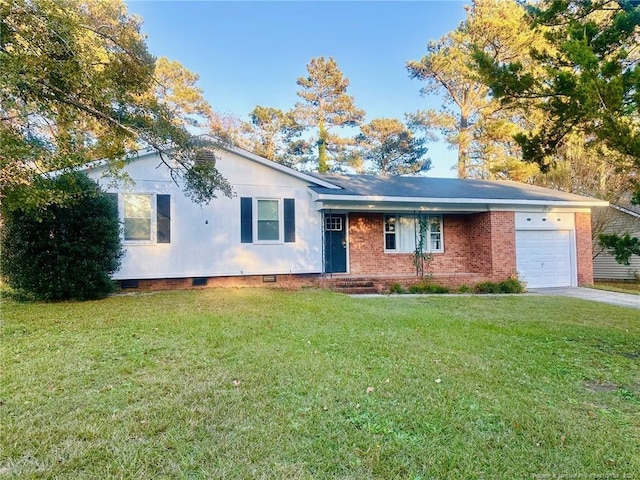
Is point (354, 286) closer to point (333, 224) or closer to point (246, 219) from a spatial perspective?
point (333, 224)

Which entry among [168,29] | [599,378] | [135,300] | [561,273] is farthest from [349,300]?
[168,29]

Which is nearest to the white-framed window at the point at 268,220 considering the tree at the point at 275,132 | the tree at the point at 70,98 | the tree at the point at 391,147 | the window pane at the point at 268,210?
the window pane at the point at 268,210

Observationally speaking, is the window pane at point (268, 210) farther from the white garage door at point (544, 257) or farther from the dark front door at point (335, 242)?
the white garage door at point (544, 257)

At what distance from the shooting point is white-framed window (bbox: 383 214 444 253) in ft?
44.8

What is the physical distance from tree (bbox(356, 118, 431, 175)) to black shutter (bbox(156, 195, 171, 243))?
18.6 meters

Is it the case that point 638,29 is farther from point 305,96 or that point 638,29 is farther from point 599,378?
point 305,96

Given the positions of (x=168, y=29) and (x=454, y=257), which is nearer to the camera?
(x=168, y=29)

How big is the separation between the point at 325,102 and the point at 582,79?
2423cm

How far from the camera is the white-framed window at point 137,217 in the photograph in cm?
1041

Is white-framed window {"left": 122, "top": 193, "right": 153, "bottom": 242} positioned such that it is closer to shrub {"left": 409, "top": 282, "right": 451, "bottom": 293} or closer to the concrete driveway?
shrub {"left": 409, "top": 282, "right": 451, "bottom": 293}

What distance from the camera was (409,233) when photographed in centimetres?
1385

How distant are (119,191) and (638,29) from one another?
1108 centimetres

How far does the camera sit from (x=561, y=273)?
44.8 ft

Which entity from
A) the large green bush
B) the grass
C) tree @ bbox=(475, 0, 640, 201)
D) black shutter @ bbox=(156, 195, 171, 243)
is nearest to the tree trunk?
black shutter @ bbox=(156, 195, 171, 243)
